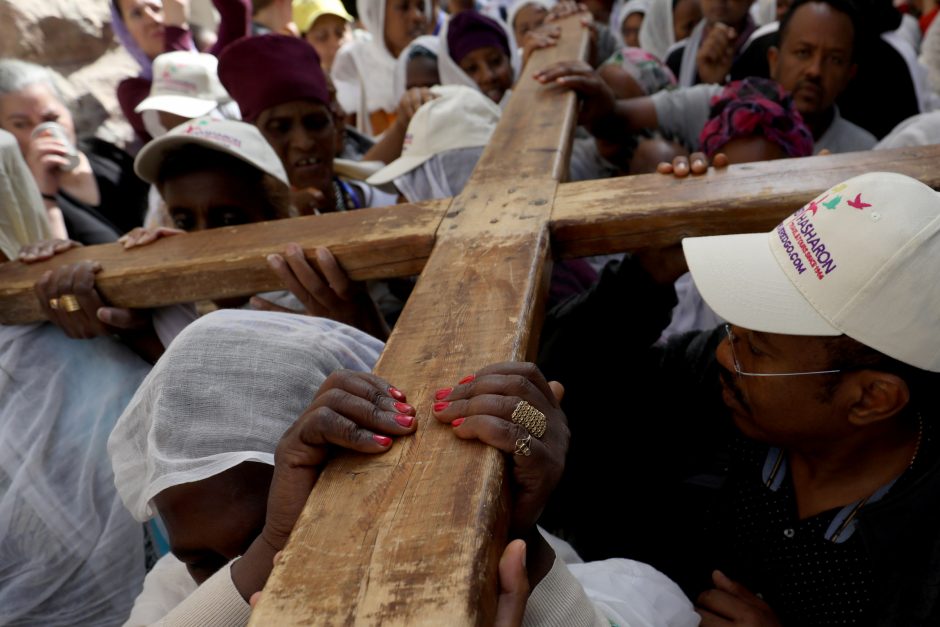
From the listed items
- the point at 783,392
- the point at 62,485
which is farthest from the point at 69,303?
the point at 783,392

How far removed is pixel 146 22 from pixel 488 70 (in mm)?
2185

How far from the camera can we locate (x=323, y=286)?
148 centimetres

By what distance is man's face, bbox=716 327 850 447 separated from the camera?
126 cm

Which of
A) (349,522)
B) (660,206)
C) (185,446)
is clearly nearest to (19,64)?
(185,446)

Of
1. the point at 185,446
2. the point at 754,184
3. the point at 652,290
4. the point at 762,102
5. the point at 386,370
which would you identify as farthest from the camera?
the point at 762,102

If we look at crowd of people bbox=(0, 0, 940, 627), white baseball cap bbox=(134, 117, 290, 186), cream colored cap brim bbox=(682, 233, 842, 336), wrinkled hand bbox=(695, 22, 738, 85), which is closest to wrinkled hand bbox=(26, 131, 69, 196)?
crowd of people bbox=(0, 0, 940, 627)

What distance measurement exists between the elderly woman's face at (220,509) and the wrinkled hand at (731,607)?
2.78ft

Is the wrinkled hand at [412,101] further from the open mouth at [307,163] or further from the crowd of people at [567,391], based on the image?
the open mouth at [307,163]

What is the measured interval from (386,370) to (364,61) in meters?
4.69

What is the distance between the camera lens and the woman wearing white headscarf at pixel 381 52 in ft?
16.2

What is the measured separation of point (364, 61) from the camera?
5219 millimetres

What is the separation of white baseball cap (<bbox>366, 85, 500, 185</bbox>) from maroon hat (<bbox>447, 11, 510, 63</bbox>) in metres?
1.23

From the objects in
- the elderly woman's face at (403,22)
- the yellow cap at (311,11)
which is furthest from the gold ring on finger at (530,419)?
the yellow cap at (311,11)

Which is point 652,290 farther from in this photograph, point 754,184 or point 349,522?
point 349,522
